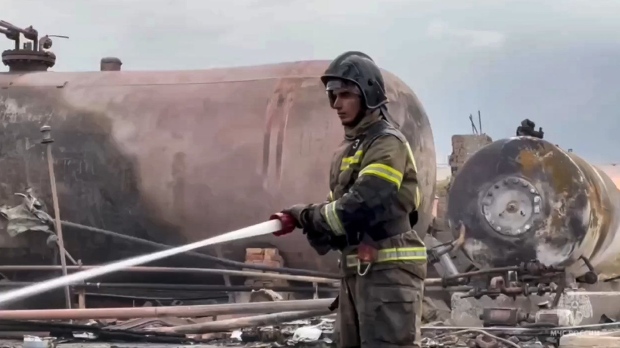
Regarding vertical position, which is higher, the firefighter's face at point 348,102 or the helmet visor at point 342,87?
the helmet visor at point 342,87

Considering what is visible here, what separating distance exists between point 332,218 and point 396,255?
11.2 inches

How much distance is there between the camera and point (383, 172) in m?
3.52

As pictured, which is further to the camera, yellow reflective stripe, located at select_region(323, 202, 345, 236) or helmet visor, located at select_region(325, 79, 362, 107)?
helmet visor, located at select_region(325, 79, 362, 107)

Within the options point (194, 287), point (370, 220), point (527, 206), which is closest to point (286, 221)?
point (370, 220)

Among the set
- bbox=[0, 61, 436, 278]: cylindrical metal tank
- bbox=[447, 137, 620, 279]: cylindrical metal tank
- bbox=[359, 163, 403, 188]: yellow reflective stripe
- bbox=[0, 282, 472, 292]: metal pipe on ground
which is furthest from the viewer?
bbox=[0, 61, 436, 278]: cylindrical metal tank

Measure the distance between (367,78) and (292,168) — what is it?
2859 mm

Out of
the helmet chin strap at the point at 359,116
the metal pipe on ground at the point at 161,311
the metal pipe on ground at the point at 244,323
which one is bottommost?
the metal pipe on ground at the point at 244,323

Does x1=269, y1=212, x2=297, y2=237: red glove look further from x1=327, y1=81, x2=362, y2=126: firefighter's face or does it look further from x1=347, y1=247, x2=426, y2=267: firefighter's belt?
x1=327, y1=81, x2=362, y2=126: firefighter's face

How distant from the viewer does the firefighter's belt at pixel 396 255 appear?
141 inches

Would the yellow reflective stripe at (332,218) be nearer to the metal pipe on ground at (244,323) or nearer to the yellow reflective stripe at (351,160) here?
the yellow reflective stripe at (351,160)

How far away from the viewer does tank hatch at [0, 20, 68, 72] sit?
25.5ft

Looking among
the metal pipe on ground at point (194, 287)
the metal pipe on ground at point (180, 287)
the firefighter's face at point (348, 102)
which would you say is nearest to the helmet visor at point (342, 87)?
the firefighter's face at point (348, 102)

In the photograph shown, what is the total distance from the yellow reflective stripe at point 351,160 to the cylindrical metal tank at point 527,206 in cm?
289

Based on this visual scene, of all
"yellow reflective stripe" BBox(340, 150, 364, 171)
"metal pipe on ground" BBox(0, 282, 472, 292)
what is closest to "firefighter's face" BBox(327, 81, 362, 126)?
"yellow reflective stripe" BBox(340, 150, 364, 171)
